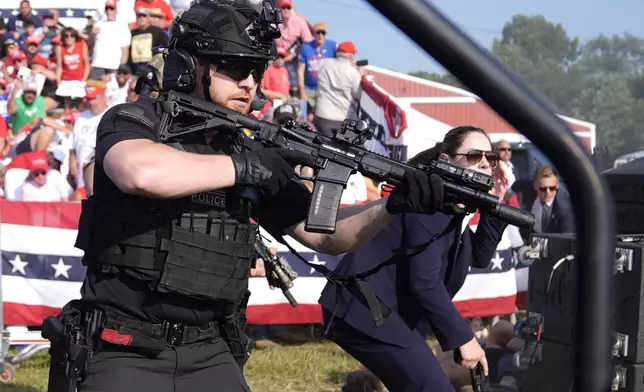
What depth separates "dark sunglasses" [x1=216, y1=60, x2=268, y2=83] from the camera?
3.07 metres

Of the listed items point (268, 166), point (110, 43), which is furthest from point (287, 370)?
point (110, 43)

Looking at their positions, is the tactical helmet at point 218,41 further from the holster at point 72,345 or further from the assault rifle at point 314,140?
the holster at point 72,345

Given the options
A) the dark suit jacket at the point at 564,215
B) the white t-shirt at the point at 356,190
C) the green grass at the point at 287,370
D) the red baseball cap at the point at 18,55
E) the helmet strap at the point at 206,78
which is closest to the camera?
the dark suit jacket at the point at 564,215

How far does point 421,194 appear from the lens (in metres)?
2.68

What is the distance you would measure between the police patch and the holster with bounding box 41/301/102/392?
0.46 metres

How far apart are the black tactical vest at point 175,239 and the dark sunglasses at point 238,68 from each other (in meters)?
0.29

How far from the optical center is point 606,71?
810 millimetres

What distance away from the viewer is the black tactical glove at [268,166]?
9.23 feet

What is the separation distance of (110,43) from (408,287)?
9.54 metres

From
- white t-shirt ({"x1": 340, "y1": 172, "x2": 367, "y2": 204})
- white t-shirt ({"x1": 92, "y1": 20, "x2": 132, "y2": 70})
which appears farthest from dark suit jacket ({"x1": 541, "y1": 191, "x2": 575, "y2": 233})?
white t-shirt ({"x1": 92, "y1": 20, "x2": 132, "y2": 70})

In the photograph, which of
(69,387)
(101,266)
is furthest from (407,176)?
(69,387)

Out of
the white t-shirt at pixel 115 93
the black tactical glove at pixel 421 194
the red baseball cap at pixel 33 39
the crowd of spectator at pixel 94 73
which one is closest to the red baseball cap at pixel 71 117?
the crowd of spectator at pixel 94 73

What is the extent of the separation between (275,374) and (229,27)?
478 cm

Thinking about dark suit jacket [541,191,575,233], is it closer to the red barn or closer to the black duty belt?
the black duty belt
